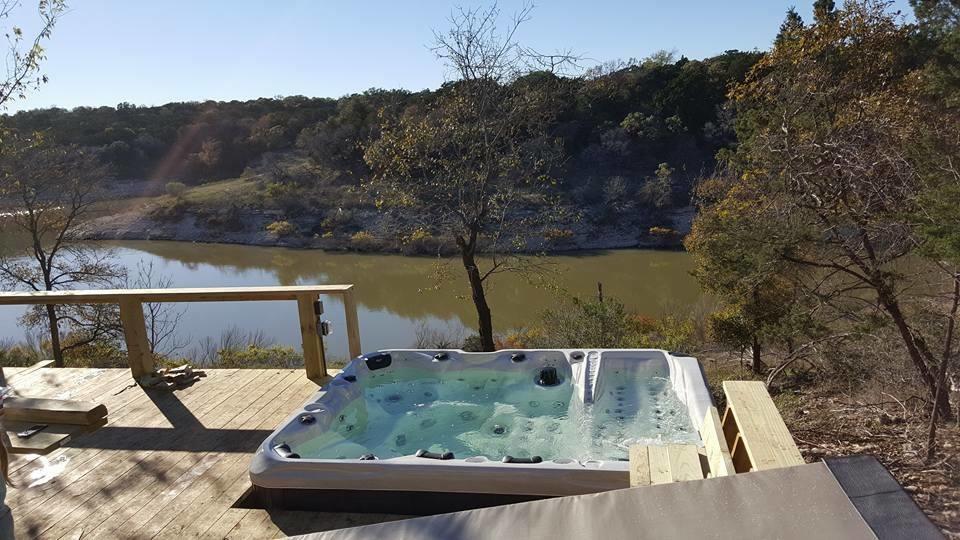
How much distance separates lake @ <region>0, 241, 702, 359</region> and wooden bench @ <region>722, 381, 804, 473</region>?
245 inches

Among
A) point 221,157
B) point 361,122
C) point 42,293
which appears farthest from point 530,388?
point 221,157

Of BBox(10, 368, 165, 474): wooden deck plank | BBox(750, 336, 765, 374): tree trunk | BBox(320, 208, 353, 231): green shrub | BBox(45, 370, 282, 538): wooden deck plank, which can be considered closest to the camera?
BBox(45, 370, 282, 538): wooden deck plank

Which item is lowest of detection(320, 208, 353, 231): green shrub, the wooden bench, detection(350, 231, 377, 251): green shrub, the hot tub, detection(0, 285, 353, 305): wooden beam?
detection(350, 231, 377, 251): green shrub

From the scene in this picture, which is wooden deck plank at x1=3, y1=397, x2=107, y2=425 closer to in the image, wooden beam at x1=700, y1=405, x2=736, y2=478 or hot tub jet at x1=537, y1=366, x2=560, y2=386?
hot tub jet at x1=537, y1=366, x2=560, y2=386

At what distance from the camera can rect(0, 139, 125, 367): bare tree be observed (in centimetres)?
1037

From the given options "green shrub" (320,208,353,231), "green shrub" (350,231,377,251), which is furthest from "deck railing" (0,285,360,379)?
"green shrub" (320,208,353,231)

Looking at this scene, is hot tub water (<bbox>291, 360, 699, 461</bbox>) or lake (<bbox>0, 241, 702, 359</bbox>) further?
lake (<bbox>0, 241, 702, 359</bbox>)

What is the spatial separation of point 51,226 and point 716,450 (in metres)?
12.4

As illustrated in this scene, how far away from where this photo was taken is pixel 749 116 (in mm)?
7914

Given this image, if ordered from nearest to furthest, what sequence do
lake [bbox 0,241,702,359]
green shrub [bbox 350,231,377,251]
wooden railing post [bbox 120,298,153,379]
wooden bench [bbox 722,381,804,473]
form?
wooden bench [bbox 722,381,804,473] < wooden railing post [bbox 120,298,153,379] < lake [bbox 0,241,702,359] < green shrub [bbox 350,231,377,251]

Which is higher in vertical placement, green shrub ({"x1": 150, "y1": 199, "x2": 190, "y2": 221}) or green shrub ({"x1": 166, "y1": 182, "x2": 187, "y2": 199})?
green shrub ({"x1": 166, "y1": 182, "x2": 187, "y2": 199})

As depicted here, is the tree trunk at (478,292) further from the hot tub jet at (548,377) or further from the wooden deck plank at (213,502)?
the wooden deck plank at (213,502)

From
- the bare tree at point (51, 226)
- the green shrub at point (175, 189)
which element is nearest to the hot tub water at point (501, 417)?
the bare tree at point (51, 226)

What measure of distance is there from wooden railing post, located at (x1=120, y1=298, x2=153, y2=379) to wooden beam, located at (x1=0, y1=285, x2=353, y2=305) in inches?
3.5
